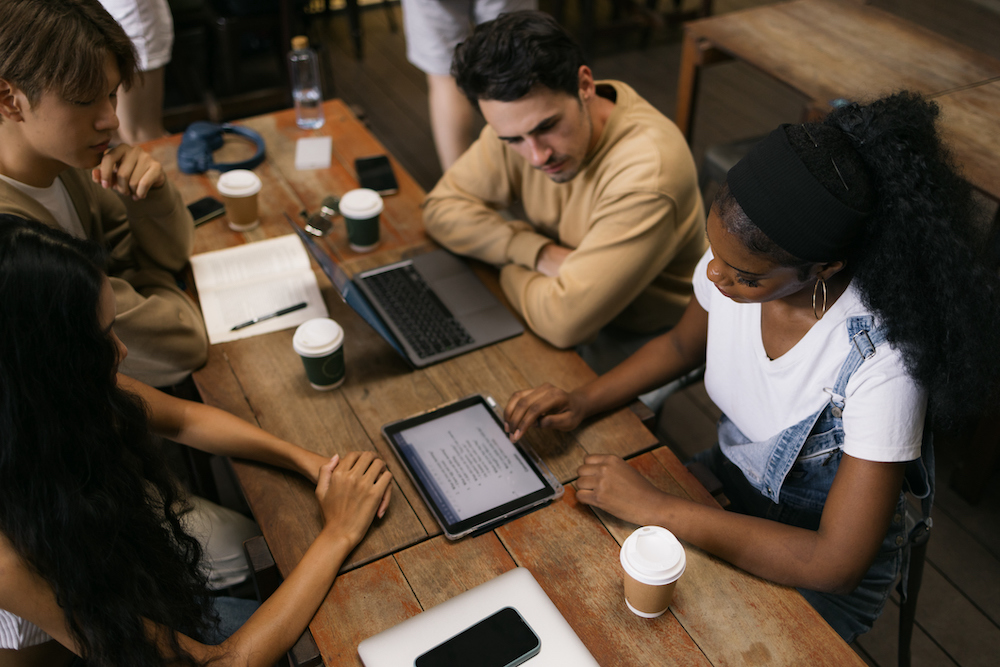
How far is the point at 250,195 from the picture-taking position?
1.87 meters

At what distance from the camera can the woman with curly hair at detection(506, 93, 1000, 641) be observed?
1048 millimetres

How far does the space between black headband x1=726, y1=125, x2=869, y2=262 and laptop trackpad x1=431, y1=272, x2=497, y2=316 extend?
0.73 metres

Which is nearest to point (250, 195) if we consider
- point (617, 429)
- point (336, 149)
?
point (336, 149)

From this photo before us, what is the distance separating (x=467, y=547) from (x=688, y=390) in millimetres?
1589

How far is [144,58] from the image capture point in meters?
2.71

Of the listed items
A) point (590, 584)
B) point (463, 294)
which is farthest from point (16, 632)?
point (463, 294)

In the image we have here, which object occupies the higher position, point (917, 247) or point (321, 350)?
point (917, 247)

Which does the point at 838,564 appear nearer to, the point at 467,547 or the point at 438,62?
the point at 467,547

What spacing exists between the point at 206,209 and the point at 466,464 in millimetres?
1101

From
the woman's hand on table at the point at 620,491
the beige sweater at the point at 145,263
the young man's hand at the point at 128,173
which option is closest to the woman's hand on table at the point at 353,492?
the woman's hand on table at the point at 620,491

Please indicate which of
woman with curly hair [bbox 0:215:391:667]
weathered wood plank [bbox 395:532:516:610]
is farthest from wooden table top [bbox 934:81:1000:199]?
woman with curly hair [bbox 0:215:391:667]

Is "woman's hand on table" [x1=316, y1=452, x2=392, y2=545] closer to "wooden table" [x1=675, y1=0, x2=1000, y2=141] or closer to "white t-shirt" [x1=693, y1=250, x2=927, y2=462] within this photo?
"white t-shirt" [x1=693, y1=250, x2=927, y2=462]

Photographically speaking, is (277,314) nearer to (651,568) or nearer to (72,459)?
(72,459)

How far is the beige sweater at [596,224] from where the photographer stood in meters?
1.62
